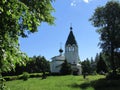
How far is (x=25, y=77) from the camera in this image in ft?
200

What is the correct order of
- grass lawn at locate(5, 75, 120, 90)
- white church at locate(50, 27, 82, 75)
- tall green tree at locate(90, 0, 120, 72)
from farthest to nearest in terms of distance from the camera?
white church at locate(50, 27, 82, 75)
tall green tree at locate(90, 0, 120, 72)
grass lawn at locate(5, 75, 120, 90)

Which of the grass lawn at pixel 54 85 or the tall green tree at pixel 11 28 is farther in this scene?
the grass lawn at pixel 54 85

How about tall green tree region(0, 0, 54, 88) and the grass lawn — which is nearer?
tall green tree region(0, 0, 54, 88)

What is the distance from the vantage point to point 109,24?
60.6 meters

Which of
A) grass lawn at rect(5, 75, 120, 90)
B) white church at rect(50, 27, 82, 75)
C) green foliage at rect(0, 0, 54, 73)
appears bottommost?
grass lawn at rect(5, 75, 120, 90)

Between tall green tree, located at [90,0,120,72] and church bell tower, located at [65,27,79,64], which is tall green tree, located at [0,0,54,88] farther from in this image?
church bell tower, located at [65,27,79,64]

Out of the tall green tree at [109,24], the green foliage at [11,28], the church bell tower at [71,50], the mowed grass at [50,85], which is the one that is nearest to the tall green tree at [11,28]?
the green foliage at [11,28]

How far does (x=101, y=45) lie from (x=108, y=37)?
235cm

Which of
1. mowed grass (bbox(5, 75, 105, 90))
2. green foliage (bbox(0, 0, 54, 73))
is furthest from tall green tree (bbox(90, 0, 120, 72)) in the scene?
green foliage (bbox(0, 0, 54, 73))

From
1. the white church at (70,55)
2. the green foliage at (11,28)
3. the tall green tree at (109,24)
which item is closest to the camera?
the green foliage at (11,28)

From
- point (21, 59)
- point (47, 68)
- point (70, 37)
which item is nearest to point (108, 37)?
point (70, 37)

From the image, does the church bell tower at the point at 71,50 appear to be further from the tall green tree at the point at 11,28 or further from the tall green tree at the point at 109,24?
the tall green tree at the point at 11,28

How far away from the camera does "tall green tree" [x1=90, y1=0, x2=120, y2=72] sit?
196ft

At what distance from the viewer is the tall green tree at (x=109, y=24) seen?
59719 mm
